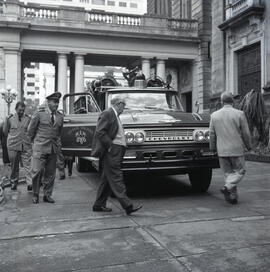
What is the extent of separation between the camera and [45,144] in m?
6.88

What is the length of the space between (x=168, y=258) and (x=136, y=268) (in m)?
0.39

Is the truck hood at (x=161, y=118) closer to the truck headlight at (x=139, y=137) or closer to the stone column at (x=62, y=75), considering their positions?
the truck headlight at (x=139, y=137)

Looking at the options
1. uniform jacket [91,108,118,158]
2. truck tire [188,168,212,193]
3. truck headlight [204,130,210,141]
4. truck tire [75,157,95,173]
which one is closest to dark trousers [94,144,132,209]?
uniform jacket [91,108,118,158]

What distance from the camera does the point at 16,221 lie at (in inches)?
218

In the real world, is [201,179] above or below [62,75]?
below

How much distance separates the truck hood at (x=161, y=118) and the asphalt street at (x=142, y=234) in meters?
1.38

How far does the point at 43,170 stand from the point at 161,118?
2.36 meters

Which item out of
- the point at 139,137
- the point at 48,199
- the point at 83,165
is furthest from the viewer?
the point at 83,165

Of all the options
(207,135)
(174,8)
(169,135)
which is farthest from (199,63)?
(169,135)

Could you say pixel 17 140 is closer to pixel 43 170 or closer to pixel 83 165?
pixel 43 170

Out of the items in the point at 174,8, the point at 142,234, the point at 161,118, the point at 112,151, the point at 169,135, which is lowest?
the point at 142,234

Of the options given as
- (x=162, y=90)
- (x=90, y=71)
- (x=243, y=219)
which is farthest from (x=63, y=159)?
(x=90, y=71)

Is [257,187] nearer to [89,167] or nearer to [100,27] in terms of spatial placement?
[89,167]

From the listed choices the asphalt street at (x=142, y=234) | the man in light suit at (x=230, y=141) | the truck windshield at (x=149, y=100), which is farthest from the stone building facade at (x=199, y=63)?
the asphalt street at (x=142, y=234)
